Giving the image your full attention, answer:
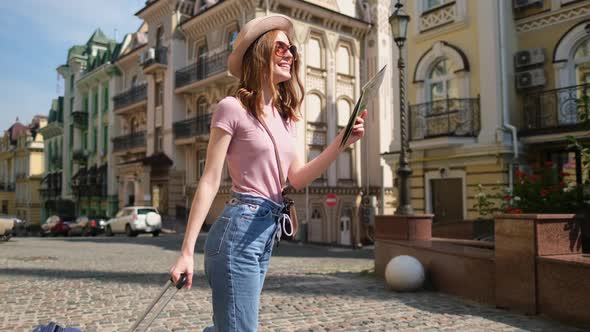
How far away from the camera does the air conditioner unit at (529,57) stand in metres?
14.5

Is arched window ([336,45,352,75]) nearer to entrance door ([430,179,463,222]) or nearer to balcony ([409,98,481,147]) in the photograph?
balcony ([409,98,481,147])

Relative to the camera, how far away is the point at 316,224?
2673 cm

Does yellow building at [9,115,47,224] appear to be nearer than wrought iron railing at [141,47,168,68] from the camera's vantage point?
No

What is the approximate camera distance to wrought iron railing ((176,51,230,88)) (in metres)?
27.8

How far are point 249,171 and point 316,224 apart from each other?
80.6 ft

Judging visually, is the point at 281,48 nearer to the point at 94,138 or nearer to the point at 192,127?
the point at 192,127

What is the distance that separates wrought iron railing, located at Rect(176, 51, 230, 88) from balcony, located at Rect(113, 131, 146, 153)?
601 cm

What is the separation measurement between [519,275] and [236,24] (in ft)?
79.2

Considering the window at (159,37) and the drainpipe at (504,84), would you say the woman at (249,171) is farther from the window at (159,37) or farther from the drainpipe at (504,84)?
the window at (159,37)

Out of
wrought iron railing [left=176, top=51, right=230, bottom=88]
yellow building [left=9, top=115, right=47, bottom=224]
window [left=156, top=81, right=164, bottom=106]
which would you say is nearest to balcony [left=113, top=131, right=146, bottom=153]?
window [left=156, top=81, right=164, bottom=106]

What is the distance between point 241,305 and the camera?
2.27 m

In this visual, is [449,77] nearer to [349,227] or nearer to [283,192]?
[349,227]

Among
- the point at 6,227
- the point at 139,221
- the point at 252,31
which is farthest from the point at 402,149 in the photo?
the point at 139,221

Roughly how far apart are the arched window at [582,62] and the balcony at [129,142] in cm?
2756
